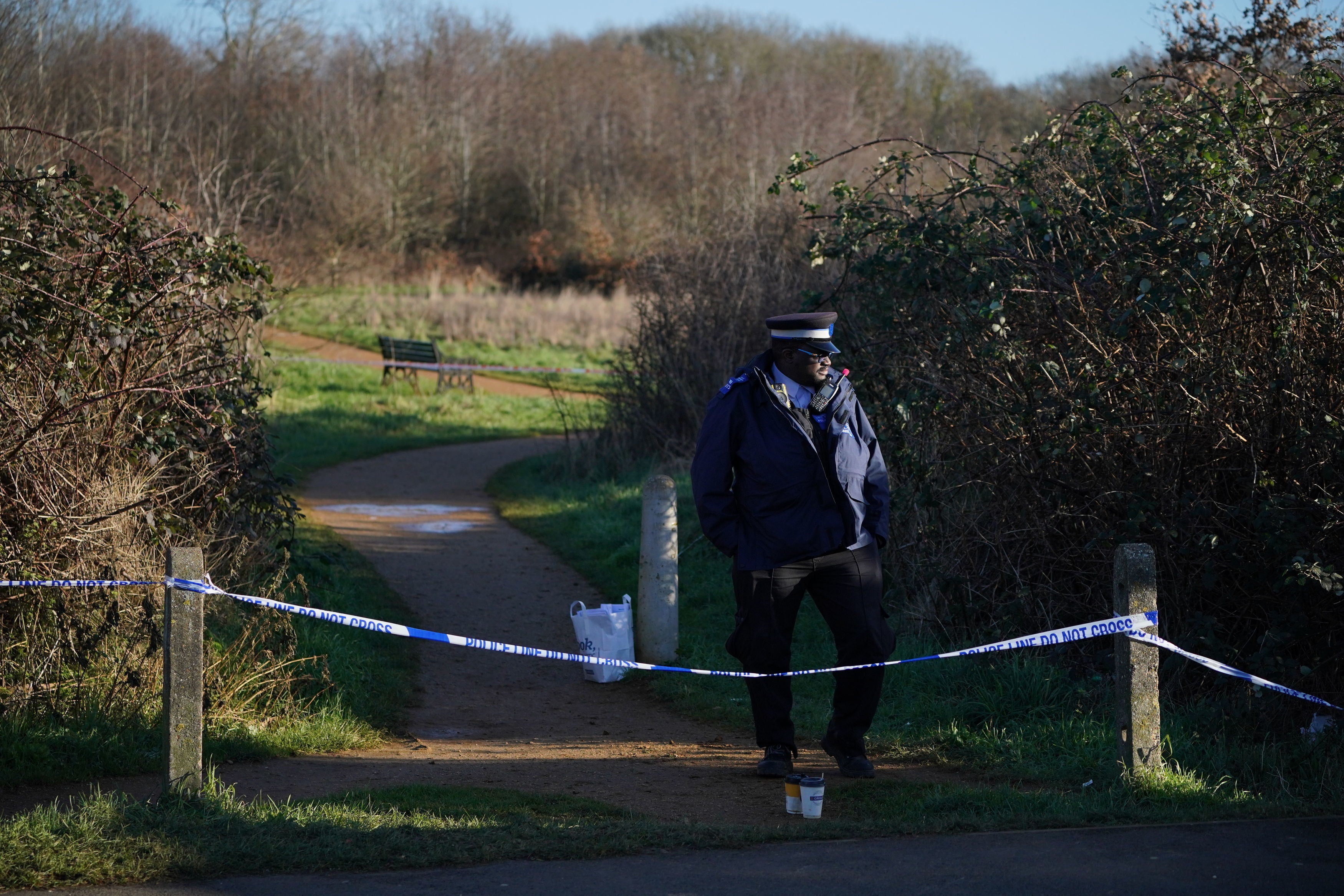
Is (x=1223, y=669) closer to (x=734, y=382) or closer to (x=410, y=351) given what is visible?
(x=734, y=382)

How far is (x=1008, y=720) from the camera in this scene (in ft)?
20.3

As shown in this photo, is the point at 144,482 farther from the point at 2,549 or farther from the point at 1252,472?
the point at 1252,472

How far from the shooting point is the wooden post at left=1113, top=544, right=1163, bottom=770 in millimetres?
4910

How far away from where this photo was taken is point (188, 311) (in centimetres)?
716

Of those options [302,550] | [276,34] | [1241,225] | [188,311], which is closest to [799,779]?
[1241,225]

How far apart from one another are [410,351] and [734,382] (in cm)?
1881

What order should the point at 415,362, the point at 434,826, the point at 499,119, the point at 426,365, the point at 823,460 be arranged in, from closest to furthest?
the point at 434,826
the point at 823,460
the point at 426,365
the point at 415,362
the point at 499,119

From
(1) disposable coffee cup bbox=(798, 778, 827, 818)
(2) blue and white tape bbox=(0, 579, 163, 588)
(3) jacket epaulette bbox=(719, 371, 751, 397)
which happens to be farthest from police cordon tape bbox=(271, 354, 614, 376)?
(1) disposable coffee cup bbox=(798, 778, 827, 818)

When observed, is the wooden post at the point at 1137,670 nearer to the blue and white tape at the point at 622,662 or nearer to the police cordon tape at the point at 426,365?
the blue and white tape at the point at 622,662

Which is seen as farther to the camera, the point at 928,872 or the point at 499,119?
the point at 499,119

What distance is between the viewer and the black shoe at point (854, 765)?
18.1 ft

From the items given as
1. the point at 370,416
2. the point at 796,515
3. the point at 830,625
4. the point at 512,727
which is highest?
the point at 796,515

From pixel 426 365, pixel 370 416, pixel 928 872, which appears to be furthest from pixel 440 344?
pixel 928 872

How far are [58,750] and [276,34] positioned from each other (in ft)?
136
